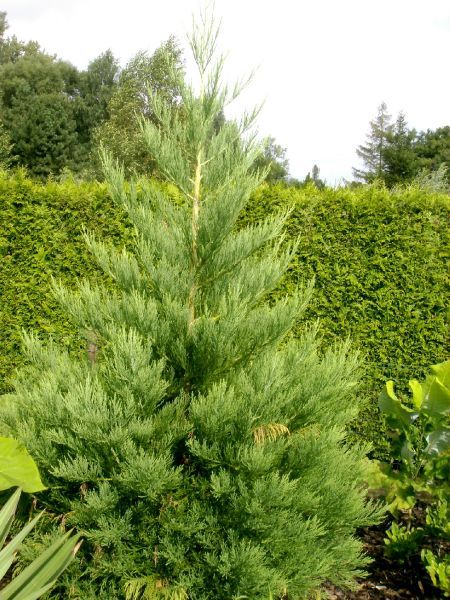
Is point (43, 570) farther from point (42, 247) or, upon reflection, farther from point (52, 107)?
point (52, 107)

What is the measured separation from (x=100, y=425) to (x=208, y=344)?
0.58m

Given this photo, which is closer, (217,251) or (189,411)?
(189,411)

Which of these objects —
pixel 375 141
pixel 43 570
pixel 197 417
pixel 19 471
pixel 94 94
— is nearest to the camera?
pixel 43 570

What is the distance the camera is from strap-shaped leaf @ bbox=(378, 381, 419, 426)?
3.14 m

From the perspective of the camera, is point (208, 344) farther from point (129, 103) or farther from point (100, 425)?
point (129, 103)

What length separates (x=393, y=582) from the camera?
10.0 feet

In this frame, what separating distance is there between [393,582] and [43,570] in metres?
2.08

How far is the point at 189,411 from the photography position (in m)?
2.46

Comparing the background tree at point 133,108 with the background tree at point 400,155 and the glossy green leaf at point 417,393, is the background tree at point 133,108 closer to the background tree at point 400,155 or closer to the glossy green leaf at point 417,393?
the glossy green leaf at point 417,393

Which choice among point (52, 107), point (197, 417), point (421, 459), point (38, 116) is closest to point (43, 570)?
point (197, 417)

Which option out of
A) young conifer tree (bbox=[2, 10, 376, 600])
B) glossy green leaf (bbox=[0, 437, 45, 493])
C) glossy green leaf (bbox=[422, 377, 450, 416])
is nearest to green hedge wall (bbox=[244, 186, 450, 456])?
glossy green leaf (bbox=[422, 377, 450, 416])

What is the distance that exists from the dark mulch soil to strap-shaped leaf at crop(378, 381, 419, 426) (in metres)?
0.70

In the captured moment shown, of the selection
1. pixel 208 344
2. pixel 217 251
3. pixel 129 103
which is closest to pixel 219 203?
pixel 217 251

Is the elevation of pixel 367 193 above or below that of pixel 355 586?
above
